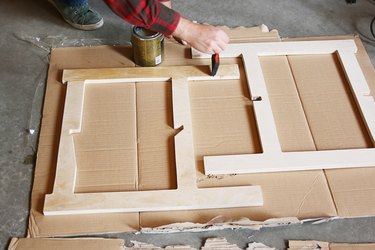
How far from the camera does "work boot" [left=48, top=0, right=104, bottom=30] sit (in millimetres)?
1840

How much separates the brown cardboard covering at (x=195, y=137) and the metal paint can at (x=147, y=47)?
0.21 feet

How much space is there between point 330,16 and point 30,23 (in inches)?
59.7

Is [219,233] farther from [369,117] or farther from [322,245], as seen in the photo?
[369,117]

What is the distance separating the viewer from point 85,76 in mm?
1568

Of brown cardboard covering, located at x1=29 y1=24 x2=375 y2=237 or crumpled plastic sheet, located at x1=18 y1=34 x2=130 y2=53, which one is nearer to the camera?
brown cardboard covering, located at x1=29 y1=24 x2=375 y2=237

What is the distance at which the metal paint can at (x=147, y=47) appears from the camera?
1.52m

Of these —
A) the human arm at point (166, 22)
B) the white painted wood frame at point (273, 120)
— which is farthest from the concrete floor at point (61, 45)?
the human arm at point (166, 22)

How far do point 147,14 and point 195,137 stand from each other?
47 centimetres

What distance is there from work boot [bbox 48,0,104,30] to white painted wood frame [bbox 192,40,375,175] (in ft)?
1.77

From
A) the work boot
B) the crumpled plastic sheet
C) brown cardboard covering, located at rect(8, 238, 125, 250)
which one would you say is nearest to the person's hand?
the crumpled plastic sheet

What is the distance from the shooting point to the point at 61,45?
1.76 meters

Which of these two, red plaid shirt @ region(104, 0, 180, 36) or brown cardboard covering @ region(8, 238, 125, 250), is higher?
red plaid shirt @ region(104, 0, 180, 36)

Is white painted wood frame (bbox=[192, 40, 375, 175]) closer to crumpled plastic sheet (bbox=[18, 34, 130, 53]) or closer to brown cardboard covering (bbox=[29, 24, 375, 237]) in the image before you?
brown cardboard covering (bbox=[29, 24, 375, 237])

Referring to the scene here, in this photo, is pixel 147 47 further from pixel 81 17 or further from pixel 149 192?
pixel 149 192
